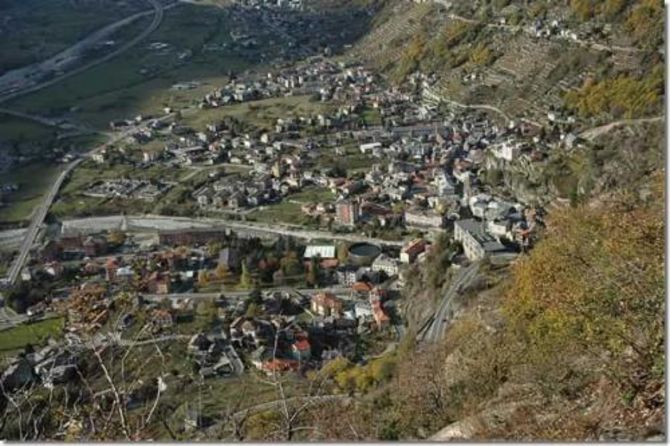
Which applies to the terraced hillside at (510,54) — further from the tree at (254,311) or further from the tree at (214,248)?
the tree at (254,311)

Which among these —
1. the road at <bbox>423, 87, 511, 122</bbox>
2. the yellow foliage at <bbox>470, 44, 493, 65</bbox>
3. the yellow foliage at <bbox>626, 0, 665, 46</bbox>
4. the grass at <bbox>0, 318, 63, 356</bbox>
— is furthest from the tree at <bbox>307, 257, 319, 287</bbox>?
the yellow foliage at <bbox>470, 44, 493, 65</bbox>

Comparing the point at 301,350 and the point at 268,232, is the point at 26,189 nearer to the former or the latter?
the point at 268,232

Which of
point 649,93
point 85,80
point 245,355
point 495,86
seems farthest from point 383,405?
point 85,80

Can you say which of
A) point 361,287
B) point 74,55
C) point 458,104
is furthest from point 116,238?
point 74,55

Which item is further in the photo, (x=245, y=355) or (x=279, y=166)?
(x=279, y=166)

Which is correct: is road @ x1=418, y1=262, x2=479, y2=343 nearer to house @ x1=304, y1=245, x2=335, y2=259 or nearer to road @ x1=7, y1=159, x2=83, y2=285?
house @ x1=304, y1=245, x2=335, y2=259

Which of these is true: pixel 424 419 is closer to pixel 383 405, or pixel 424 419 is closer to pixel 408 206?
pixel 383 405
